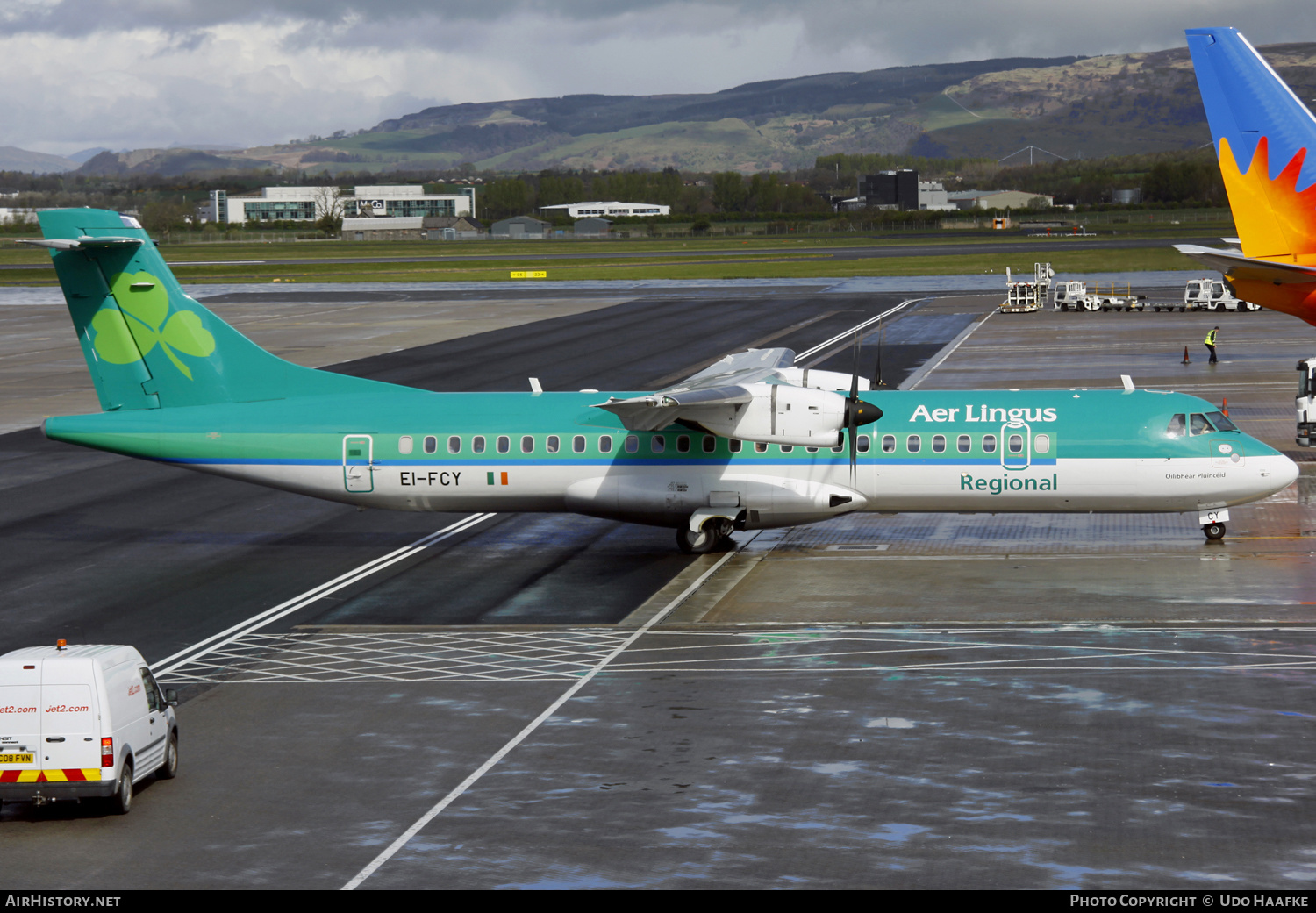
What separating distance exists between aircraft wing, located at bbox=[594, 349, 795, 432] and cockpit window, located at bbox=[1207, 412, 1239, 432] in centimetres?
952

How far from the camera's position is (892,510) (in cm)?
3097

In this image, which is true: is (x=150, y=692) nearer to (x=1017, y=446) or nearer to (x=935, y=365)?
(x=1017, y=446)

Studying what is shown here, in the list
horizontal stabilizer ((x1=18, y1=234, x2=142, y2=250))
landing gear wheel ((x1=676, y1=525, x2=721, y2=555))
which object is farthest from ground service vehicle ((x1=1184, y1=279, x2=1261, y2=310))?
horizontal stabilizer ((x1=18, y1=234, x2=142, y2=250))

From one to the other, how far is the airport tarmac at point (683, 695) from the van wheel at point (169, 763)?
0.87 feet

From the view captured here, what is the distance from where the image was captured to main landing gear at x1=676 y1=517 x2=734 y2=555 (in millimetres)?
31172

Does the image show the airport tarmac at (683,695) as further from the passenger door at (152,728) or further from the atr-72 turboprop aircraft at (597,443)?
the atr-72 turboprop aircraft at (597,443)

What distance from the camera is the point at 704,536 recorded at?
3134 cm

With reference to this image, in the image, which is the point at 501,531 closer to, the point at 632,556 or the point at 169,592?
the point at 632,556

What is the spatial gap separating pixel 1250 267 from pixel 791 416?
1016 cm

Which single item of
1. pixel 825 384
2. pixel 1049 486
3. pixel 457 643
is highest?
pixel 825 384

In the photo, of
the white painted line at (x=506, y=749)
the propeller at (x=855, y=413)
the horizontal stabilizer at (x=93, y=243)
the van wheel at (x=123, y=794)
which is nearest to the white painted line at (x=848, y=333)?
the propeller at (x=855, y=413)

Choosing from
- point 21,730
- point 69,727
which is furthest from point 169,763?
point 21,730
